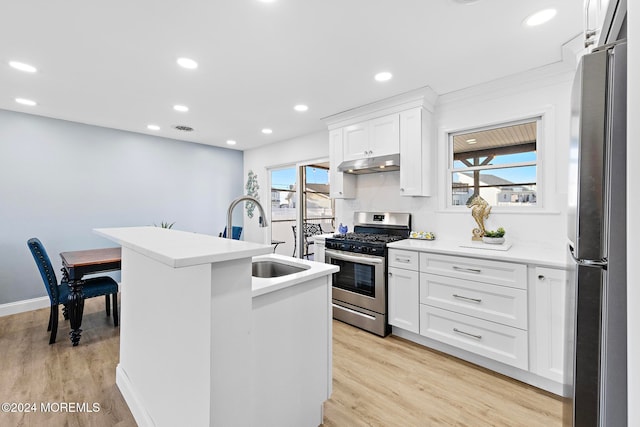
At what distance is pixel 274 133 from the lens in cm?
454

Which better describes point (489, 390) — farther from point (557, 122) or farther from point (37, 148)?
point (37, 148)

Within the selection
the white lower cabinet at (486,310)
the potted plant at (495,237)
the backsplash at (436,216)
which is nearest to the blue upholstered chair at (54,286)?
the backsplash at (436,216)

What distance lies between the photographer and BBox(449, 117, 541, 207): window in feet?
8.64

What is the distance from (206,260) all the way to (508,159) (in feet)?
9.51

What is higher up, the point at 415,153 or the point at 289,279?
the point at 415,153

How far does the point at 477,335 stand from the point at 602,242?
1954 millimetres

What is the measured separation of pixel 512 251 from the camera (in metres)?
2.33

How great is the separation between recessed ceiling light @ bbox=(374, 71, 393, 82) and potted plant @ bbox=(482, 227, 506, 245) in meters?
1.69

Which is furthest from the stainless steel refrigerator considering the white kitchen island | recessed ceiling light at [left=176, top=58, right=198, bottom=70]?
recessed ceiling light at [left=176, top=58, right=198, bottom=70]

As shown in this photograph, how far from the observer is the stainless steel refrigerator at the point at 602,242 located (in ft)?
2.14

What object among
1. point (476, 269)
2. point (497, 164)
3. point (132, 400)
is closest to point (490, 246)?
point (476, 269)

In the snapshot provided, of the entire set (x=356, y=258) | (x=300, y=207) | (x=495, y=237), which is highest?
(x=300, y=207)

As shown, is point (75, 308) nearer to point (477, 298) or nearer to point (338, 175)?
point (338, 175)

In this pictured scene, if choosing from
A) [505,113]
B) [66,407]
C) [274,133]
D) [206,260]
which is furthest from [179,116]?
[505,113]
